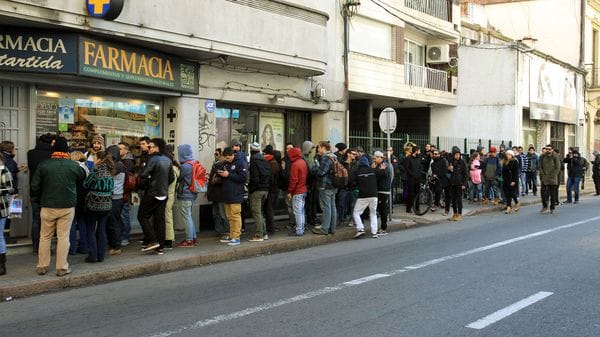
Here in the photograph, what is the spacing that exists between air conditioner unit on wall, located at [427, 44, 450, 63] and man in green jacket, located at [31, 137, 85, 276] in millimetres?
18564

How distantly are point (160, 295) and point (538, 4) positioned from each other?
32.1 m

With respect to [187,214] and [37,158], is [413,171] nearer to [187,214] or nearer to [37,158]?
[187,214]

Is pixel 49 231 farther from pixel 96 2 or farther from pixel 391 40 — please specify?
pixel 391 40

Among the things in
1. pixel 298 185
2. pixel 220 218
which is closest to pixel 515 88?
pixel 298 185

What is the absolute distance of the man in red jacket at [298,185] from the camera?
12023 mm

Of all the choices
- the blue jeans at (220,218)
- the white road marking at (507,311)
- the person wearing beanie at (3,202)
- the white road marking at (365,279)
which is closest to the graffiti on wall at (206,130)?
the blue jeans at (220,218)

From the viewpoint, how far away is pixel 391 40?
Result: 20797 millimetres

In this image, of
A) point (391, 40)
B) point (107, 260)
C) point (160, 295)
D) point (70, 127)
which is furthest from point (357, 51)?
point (160, 295)

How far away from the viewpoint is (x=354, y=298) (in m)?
7.00

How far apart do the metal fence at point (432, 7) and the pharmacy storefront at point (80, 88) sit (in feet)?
38.4

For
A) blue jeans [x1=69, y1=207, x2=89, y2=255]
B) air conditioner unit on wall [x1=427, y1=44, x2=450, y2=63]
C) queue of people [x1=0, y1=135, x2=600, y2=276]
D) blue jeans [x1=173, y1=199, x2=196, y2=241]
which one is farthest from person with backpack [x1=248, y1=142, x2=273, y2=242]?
air conditioner unit on wall [x1=427, y1=44, x2=450, y2=63]

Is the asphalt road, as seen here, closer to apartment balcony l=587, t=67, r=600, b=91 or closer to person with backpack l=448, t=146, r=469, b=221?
person with backpack l=448, t=146, r=469, b=221

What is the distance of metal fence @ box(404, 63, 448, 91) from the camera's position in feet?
73.2

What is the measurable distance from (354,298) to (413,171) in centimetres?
1005
